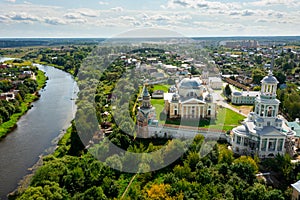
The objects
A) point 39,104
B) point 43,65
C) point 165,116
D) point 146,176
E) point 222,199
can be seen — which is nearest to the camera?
point 222,199

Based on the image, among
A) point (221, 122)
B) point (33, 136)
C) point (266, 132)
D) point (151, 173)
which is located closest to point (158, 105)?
point (221, 122)

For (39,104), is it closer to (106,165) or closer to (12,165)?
(12,165)

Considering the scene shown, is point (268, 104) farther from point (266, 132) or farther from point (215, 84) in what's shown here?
point (215, 84)

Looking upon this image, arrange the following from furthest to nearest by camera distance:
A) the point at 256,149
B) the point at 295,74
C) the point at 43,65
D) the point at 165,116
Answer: the point at 43,65
the point at 295,74
the point at 165,116
the point at 256,149


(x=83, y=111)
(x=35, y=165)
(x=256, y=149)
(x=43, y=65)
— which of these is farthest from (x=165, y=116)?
(x=43, y=65)

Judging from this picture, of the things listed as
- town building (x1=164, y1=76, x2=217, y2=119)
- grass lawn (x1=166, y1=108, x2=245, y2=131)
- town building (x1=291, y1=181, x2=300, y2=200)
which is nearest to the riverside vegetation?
town building (x1=164, y1=76, x2=217, y2=119)

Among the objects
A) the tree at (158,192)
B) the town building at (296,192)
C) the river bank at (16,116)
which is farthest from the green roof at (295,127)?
the river bank at (16,116)

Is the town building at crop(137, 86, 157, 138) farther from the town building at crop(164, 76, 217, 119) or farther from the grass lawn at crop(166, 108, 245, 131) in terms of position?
the town building at crop(164, 76, 217, 119)
